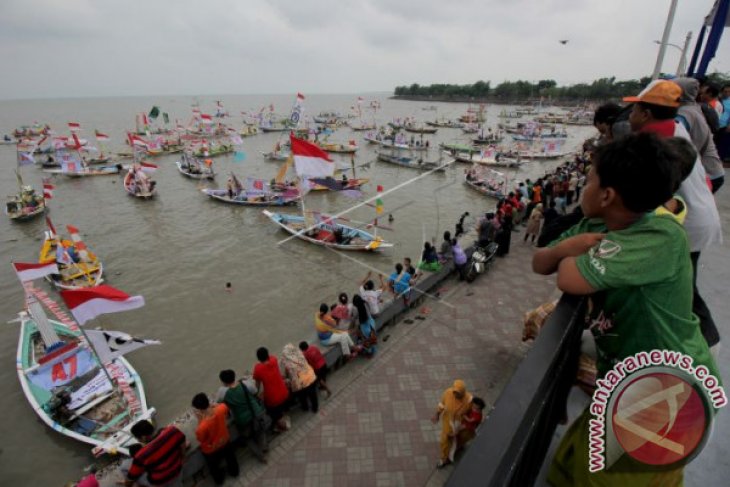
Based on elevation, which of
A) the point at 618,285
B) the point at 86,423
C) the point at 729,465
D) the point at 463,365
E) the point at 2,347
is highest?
the point at 618,285

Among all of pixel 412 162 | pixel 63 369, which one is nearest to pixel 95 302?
pixel 63 369

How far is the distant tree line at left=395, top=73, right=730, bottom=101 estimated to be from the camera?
11757 cm

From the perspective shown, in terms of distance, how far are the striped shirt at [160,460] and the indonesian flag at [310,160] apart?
11.3m

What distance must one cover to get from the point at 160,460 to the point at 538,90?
165 metres

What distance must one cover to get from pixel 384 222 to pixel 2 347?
60.4ft

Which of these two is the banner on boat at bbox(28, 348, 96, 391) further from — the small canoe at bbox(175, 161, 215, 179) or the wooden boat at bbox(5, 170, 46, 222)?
the small canoe at bbox(175, 161, 215, 179)

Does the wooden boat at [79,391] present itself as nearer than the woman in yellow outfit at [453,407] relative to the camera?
No

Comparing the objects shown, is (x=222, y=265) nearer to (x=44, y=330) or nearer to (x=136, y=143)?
(x=44, y=330)

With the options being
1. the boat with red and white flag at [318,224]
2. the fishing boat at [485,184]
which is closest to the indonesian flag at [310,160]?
the boat with red and white flag at [318,224]

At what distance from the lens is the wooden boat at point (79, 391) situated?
866 centimetres

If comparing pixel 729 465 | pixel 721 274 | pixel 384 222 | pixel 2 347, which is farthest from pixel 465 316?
pixel 2 347

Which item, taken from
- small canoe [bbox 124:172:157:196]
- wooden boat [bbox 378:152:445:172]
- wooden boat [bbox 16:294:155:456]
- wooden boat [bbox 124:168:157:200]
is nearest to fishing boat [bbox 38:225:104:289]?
wooden boat [bbox 16:294:155:456]

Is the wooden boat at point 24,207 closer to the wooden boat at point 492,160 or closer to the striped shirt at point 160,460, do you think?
the striped shirt at point 160,460

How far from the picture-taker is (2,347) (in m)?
12.8
